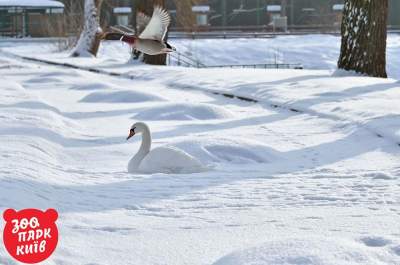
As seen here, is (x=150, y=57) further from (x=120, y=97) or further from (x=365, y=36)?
(x=120, y=97)

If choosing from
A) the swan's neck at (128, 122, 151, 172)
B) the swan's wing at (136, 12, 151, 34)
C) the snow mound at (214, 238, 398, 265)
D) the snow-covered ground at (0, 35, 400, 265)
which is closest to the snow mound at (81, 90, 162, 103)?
the snow-covered ground at (0, 35, 400, 265)

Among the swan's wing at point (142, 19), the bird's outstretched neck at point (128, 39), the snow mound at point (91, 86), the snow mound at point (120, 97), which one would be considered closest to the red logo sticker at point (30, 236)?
the bird's outstretched neck at point (128, 39)

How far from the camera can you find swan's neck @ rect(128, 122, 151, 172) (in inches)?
308

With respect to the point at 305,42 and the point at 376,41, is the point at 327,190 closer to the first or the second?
the point at 376,41

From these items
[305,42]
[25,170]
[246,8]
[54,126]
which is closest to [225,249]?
[25,170]

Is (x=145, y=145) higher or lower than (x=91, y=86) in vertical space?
higher

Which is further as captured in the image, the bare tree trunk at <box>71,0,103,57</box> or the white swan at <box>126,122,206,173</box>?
the bare tree trunk at <box>71,0,103,57</box>

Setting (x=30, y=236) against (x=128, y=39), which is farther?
(x=128, y=39)

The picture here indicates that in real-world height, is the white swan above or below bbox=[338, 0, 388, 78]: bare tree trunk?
below

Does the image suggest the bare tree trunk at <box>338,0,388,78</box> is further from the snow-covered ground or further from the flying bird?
the flying bird

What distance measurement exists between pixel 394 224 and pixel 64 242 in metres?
2.08

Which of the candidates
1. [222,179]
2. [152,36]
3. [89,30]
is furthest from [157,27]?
[89,30]

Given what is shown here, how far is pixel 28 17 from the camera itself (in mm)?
55688

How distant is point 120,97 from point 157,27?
7754 millimetres
